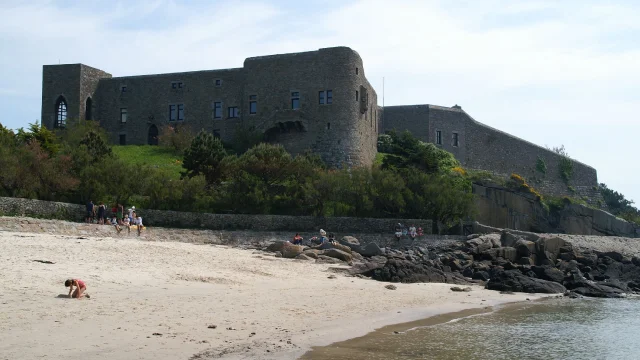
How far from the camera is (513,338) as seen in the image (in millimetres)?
16047

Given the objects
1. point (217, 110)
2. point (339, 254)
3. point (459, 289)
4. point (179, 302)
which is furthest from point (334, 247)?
point (217, 110)

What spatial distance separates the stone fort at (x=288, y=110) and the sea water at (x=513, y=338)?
88.6 feet

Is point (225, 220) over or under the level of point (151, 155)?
under

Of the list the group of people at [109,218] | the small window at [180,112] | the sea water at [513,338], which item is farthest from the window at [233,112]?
the sea water at [513,338]

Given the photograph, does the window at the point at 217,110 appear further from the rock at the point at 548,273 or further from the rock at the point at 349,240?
the rock at the point at 548,273

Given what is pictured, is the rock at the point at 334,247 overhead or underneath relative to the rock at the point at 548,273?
overhead

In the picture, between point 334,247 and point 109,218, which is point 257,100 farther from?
point 334,247

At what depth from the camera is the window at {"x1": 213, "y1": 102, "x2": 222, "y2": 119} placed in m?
52.2

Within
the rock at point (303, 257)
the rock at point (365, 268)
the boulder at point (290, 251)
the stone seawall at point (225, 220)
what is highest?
the stone seawall at point (225, 220)

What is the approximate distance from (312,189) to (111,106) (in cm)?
2716

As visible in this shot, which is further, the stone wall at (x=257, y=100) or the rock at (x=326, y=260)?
the stone wall at (x=257, y=100)

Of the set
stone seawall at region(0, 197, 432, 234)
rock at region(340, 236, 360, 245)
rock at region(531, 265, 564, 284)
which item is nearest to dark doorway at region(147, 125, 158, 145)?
stone seawall at region(0, 197, 432, 234)

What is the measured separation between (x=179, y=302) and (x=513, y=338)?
782 centimetres

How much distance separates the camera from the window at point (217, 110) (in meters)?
52.2
